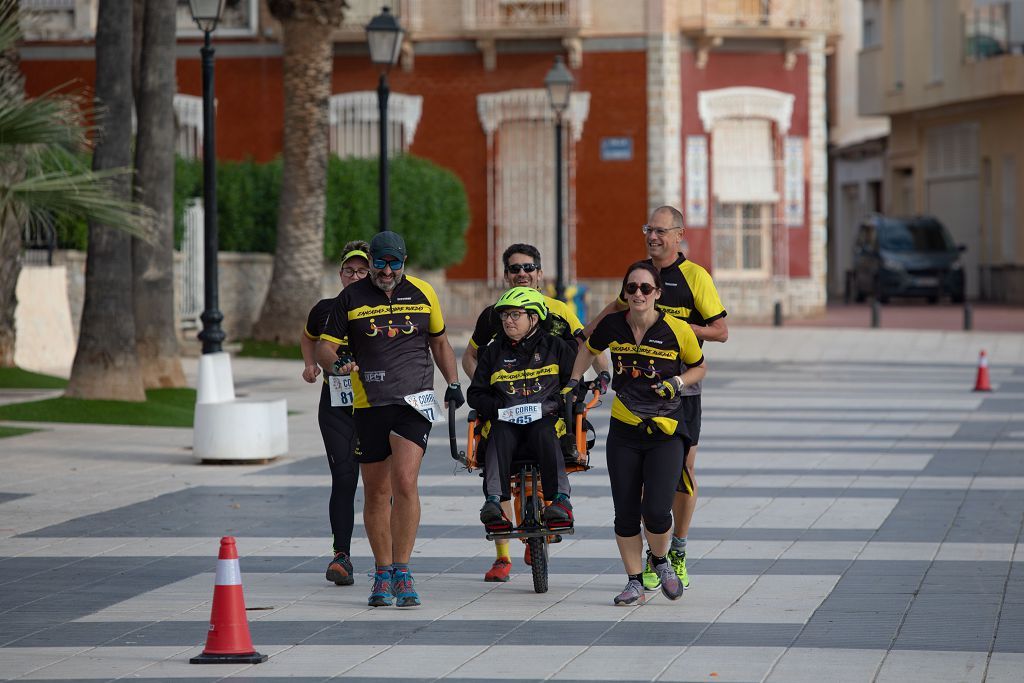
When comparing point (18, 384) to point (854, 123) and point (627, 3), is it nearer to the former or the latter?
point (627, 3)

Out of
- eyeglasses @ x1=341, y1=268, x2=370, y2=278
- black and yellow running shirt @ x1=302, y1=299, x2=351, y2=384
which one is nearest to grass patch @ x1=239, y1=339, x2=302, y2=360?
black and yellow running shirt @ x1=302, y1=299, x2=351, y2=384

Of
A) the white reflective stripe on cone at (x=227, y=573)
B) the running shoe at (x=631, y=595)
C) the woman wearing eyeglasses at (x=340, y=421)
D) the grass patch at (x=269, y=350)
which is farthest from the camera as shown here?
the grass patch at (x=269, y=350)

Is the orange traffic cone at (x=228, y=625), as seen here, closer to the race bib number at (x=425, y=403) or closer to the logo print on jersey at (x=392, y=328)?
the race bib number at (x=425, y=403)

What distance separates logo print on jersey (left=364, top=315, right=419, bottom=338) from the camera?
881 centimetres

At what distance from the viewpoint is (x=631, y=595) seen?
28.1 ft

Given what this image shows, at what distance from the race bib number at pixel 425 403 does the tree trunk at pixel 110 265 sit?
899cm

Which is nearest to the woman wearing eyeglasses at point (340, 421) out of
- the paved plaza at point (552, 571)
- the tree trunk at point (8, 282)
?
the paved plaza at point (552, 571)

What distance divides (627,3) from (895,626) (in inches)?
1016

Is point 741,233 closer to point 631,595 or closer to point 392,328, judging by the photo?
point 392,328

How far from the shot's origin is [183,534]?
10.8 metres

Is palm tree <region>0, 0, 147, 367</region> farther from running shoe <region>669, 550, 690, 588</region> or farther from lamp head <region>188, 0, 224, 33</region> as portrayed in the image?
running shoe <region>669, 550, 690, 588</region>

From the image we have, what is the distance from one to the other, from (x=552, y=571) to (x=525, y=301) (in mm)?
1612

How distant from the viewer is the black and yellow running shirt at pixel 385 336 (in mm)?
8766

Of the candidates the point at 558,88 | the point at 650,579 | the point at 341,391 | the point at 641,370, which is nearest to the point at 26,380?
the point at 558,88
